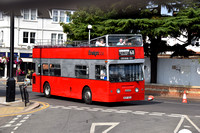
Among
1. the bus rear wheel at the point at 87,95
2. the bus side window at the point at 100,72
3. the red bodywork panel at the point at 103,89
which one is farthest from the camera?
the bus rear wheel at the point at 87,95

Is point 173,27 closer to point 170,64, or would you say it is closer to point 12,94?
point 170,64

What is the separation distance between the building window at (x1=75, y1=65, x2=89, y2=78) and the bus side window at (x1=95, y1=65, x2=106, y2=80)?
0.93 meters

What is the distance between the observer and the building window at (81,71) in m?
17.4

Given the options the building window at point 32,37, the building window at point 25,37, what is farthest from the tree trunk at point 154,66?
the building window at point 25,37

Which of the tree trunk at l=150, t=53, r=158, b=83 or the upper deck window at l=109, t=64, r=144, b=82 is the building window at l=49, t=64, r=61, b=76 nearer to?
the upper deck window at l=109, t=64, r=144, b=82

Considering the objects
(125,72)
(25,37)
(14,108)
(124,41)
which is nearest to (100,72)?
(125,72)

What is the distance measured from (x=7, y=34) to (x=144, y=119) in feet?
119

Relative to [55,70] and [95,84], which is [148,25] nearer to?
[55,70]

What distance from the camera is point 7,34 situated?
4425 centimetres

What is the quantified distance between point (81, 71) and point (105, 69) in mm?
2329

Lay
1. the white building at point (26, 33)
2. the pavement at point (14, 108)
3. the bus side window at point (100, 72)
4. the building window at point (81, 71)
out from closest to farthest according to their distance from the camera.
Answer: the pavement at point (14, 108), the bus side window at point (100, 72), the building window at point (81, 71), the white building at point (26, 33)

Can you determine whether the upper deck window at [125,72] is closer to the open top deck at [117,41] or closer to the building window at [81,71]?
the open top deck at [117,41]

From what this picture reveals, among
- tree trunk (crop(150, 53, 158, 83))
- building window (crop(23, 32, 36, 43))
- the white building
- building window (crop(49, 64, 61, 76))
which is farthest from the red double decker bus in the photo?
building window (crop(23, 32, 36, 43))

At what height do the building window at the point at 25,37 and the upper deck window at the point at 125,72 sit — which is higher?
the building window at the point at 25,37
